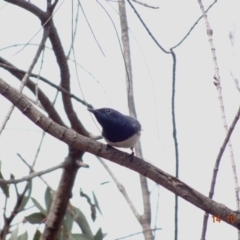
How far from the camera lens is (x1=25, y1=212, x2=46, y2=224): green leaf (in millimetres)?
3434

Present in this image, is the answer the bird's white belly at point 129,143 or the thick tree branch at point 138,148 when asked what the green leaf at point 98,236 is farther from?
the bird's white belly at point 129,143

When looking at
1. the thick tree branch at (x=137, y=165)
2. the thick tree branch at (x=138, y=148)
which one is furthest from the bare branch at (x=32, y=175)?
the thick tree branch at (x=137, y=165)

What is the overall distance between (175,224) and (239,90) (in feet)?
1.93

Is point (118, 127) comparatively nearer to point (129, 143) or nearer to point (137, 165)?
point (129, 143)

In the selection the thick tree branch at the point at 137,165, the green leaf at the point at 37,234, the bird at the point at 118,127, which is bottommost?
the thick tree branch at the point at 137,165

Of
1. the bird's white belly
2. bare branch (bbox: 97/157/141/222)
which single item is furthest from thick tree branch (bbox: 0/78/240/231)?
bare branch (bbox: 97/157/141/222)

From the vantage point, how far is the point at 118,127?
3.02 metres

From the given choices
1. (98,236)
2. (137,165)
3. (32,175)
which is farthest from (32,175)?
(137,165)

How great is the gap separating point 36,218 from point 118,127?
85 cm

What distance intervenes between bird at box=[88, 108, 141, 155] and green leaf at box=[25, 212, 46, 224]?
2.53 ft

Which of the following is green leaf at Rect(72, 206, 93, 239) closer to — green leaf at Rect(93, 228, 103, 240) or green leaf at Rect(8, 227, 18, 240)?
green leaf at Rect(93, 228, 103, 240)

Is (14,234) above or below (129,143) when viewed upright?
below

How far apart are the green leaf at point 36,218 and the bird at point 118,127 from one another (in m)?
0.77

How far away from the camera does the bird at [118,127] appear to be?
297 cm
